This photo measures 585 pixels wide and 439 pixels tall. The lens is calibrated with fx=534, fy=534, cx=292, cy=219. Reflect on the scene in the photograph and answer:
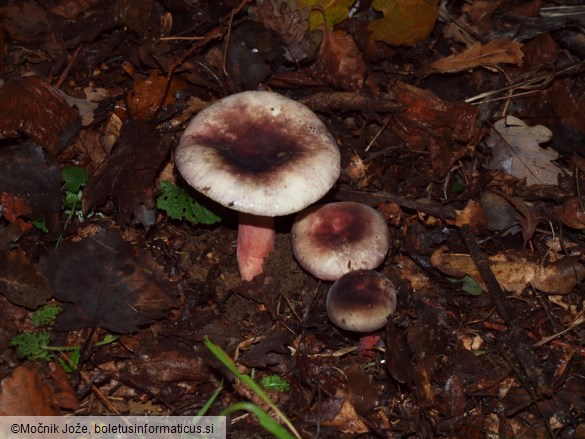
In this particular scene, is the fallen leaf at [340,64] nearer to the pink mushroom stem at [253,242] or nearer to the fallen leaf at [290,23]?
the fallen leaf at [290,23]

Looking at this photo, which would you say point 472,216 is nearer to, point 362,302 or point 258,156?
point 362,302

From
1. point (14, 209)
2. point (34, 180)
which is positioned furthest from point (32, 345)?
point (34, 180)

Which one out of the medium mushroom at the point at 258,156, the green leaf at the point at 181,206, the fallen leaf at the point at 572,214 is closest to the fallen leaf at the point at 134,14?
the green leaf at the point at 181,206

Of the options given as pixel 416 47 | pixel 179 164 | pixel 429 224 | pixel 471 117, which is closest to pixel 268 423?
pixel 179 164

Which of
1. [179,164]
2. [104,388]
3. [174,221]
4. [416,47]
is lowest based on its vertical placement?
[104,388]

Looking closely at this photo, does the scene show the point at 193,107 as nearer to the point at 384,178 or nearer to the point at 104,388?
the point at 384,178

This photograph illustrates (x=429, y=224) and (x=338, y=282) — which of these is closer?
(x=338, y=282)
